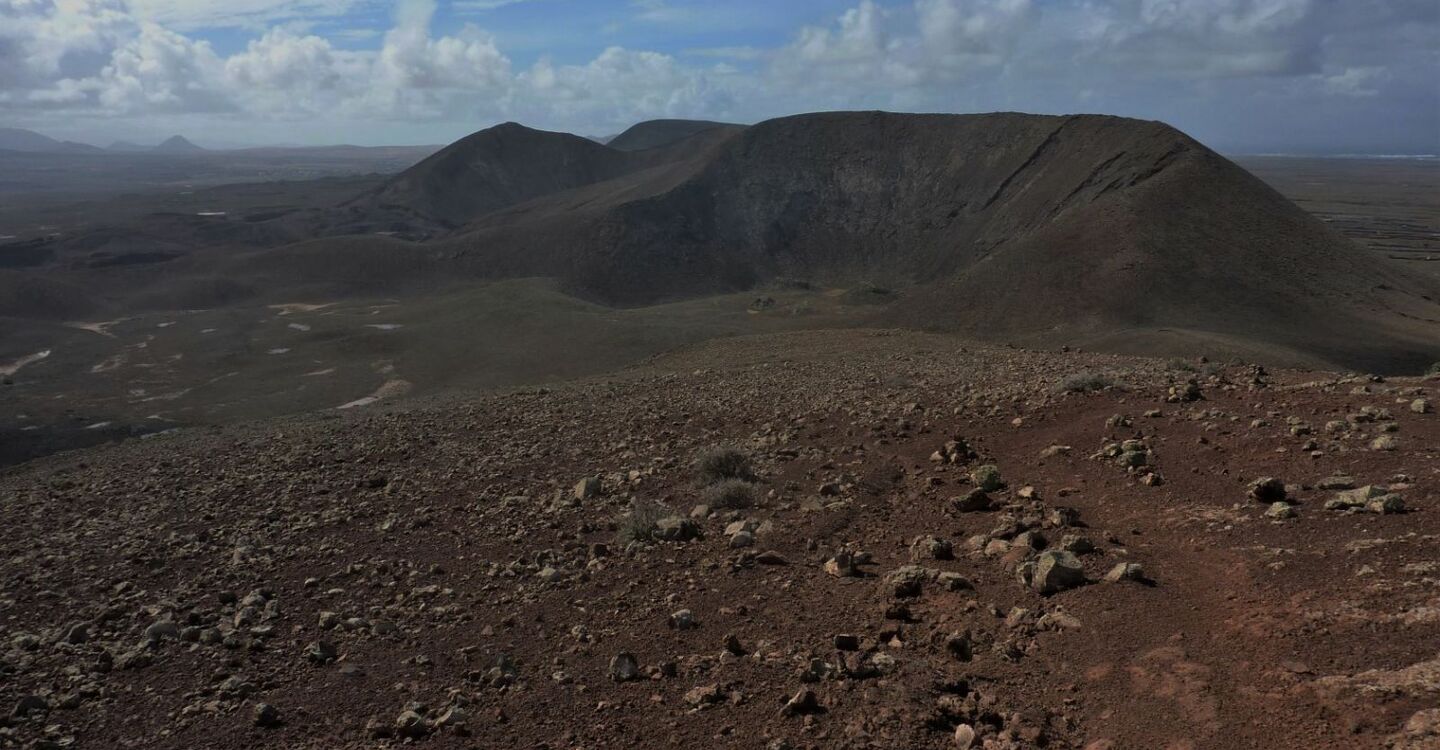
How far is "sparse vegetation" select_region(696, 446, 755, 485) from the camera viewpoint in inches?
377

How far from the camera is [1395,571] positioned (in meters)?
5.07

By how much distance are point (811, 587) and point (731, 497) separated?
7.71 ft

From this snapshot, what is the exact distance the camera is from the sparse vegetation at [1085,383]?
10.6 m

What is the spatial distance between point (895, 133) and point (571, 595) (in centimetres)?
6019

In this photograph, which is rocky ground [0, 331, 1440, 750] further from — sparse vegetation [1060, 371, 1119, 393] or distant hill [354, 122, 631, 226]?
distant hill [354, 122, 631, 226]

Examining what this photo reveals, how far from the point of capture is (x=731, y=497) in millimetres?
8789

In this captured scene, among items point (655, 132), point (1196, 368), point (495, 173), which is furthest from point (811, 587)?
point (655, 132)

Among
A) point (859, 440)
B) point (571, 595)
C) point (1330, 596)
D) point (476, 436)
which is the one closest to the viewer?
point (1330, 596)

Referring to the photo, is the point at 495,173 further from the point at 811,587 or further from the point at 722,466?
the point at 811,587

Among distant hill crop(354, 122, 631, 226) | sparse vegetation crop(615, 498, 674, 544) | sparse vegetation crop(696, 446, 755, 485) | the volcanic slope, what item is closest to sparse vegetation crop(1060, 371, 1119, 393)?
sparse vegetation crop(696, 446, 755, 485)

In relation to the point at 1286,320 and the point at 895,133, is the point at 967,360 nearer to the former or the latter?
the point at 1286,320

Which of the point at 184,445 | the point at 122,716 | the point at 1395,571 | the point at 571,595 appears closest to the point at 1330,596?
the point at 1395,571

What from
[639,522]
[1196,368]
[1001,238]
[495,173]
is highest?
[495,173]

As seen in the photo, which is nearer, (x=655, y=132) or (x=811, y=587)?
(x=811, y=587)
